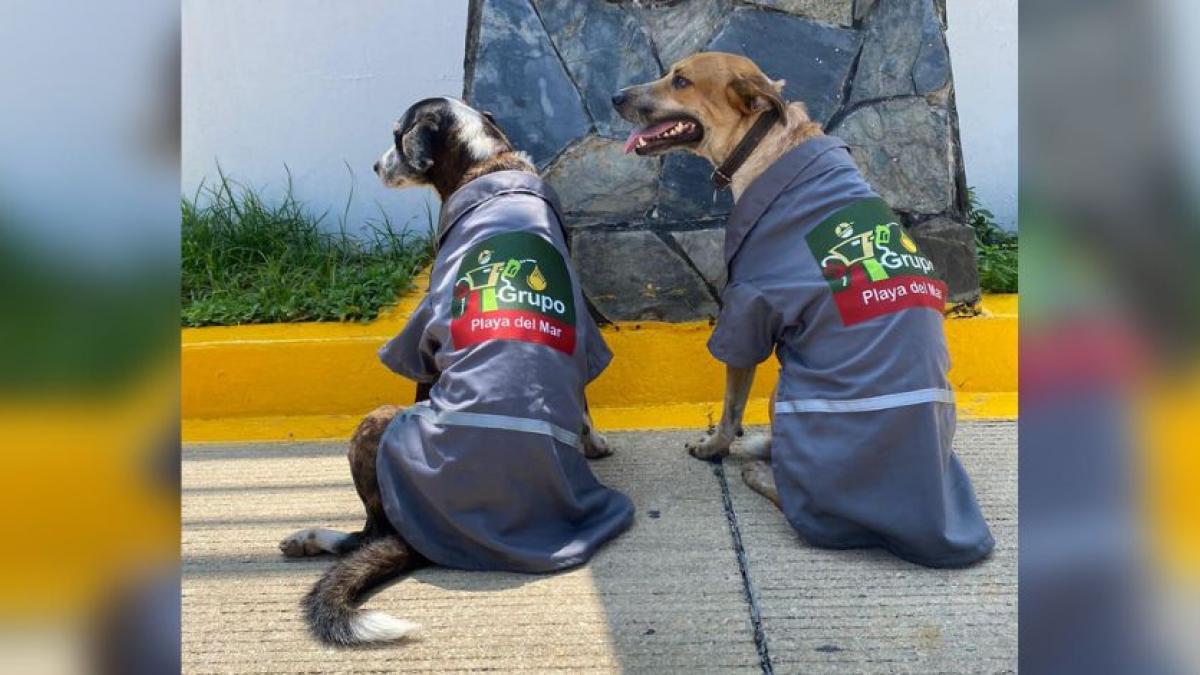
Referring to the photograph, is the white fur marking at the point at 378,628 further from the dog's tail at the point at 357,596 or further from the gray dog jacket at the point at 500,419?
the gray dog jacket at the point at 500,419

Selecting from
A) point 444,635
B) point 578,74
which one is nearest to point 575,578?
point 444,635

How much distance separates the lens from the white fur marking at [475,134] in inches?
173

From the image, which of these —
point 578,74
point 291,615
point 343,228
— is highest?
point 578,74

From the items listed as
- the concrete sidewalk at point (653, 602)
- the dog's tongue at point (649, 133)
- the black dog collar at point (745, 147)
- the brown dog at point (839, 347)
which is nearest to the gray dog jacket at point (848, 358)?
the brown dog at point (839, 347)

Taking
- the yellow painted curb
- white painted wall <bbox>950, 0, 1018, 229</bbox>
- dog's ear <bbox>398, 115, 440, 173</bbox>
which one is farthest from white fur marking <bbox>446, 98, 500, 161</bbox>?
white painted wall <bbox>950, 0, 1018, 229</bbox>

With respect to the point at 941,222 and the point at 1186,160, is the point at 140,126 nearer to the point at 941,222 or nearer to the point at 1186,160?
the point at 1186,160

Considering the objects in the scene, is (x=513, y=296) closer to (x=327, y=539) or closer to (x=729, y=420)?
(x=327, y=539)

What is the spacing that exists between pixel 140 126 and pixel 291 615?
2.60 m

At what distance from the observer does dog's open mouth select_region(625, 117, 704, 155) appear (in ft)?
14.2

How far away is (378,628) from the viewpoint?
9.38 feet

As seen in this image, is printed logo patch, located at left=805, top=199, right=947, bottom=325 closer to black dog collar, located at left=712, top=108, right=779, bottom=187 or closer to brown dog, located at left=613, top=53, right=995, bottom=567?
brown dog, located at left=613, top=53, right=995, bottom=567

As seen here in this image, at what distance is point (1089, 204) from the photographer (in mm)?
758

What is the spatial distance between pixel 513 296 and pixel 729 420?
117 cm

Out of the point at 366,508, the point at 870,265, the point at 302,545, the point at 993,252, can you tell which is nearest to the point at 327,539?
the point at 302,545
